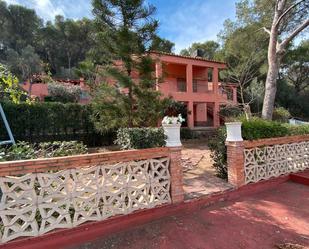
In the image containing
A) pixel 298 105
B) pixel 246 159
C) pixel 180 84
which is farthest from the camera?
pixel 298 105

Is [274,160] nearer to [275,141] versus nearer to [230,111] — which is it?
[275,141]

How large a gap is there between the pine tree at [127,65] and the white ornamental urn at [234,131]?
88.9 inches

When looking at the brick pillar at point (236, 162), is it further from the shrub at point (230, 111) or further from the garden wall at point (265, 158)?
the shrub at point (230, 111)

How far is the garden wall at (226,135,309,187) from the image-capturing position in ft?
19.9

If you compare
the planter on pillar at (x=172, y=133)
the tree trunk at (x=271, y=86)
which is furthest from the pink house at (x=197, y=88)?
the planter on pillar at (x=172, y=133)

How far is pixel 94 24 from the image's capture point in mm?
7121

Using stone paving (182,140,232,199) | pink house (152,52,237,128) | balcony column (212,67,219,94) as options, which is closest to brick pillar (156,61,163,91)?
stone paving (182,140,232,199)

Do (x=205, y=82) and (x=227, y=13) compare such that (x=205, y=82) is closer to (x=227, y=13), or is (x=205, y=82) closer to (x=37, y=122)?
(x=227, y=13)

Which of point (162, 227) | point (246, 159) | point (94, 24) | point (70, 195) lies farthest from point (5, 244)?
point (94, 24)

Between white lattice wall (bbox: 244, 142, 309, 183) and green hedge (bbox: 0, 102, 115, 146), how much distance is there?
903cm

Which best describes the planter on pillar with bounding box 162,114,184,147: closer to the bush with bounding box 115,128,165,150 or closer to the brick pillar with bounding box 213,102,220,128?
the bush with bounding box 115,128,165,150

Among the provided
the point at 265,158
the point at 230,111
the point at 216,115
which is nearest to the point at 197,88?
the point at 216,115

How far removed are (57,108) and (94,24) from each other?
687 centimetres

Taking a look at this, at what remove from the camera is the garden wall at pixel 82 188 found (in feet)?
11.4
